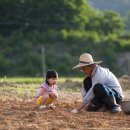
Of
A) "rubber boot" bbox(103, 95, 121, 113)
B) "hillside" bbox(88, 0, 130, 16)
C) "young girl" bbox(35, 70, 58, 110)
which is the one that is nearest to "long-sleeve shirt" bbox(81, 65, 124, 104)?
"rubber boot" bbox(103, 95, 121, 113)

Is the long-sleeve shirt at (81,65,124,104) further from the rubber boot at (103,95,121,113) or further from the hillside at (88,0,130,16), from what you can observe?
the hillside at (88,0,130,16)

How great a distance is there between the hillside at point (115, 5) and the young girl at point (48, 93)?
88648 mm

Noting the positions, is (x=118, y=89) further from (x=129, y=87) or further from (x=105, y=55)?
(x=105, y=55)

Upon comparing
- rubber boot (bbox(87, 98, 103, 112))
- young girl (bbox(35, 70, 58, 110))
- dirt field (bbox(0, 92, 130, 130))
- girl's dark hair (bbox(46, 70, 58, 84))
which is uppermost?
girl's dark hair (bbox(46, 70, 58, 84))

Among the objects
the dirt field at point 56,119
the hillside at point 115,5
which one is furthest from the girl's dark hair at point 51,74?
the hillside at point 115,5

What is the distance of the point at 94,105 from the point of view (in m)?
9.76

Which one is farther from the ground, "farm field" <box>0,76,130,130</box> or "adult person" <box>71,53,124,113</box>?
"adult person" <box>71,53,124,113</box>

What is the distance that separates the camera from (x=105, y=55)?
46031 mm

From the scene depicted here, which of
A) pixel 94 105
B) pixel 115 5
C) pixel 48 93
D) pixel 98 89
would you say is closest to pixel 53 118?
pixel 98 89

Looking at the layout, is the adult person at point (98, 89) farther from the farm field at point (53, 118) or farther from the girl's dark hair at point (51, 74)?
the girl's dark hair at point (51, 74)

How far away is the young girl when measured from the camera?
10.1 meters

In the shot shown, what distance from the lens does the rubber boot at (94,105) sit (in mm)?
9719

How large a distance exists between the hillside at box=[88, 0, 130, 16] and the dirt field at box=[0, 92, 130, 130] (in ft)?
292

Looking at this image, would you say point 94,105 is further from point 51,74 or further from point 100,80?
point 51,74
